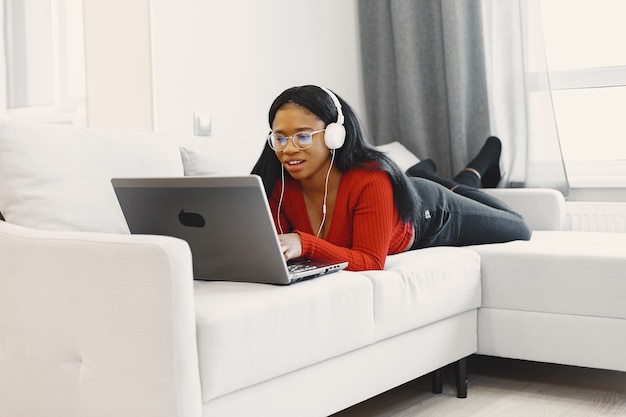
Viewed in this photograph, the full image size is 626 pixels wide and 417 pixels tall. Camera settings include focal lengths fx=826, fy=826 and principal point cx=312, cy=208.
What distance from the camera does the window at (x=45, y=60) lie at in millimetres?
3393

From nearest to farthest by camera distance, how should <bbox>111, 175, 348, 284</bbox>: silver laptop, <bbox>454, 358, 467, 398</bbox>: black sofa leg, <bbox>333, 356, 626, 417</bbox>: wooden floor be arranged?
<bbox>111, 175, 348, 284</bbox>: silver laptop < <bbox>333, 356, 626, 417</bbox>: wooden floor < <bbox>454, 358, 467, 398</bbox>: black sofa leg

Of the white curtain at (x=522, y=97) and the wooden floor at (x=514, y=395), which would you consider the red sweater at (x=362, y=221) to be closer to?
the wooden floor at (x=514, y=395)

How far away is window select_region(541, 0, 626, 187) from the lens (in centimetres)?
364

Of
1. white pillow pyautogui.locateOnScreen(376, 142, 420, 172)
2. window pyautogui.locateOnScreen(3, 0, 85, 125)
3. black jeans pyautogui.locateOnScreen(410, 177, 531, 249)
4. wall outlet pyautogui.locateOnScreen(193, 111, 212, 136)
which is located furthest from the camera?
white pillow pyautogui.locateOnScreen(376, 142, 420, 172)

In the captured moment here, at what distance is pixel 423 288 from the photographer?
84.6 inches

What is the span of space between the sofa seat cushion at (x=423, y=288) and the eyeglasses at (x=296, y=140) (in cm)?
36

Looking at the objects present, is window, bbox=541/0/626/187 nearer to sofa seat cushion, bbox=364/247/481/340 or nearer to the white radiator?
the white radiator

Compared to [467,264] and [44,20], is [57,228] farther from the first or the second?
[44,20]

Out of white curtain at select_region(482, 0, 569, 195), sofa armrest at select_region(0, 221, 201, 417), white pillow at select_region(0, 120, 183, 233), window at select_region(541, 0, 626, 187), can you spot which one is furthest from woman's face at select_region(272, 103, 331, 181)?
window at select_region(541, 0, 626, 187)

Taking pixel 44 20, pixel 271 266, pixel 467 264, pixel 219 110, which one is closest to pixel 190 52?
pixel 219 110

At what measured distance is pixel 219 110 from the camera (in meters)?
3.24

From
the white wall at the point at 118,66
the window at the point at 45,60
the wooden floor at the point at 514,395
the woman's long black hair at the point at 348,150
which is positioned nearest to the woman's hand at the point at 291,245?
the woman's long black hair at the point at 348,150

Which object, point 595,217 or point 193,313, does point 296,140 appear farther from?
point 595,217

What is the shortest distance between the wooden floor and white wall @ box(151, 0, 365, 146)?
906mm
